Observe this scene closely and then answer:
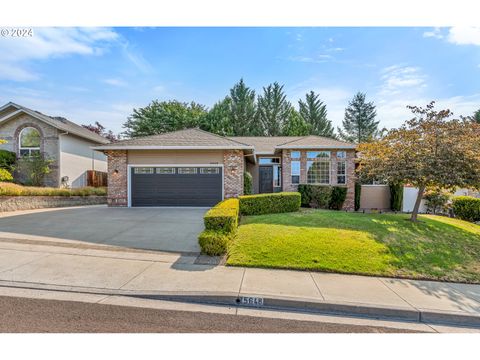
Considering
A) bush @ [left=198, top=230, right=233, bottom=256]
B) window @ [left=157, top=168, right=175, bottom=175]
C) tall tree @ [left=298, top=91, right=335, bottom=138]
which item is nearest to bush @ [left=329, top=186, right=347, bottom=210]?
window @ [left=157, top=168, right=175, bottom=175]

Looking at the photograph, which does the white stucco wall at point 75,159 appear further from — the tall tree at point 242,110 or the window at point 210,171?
the tall tree at point 242,110

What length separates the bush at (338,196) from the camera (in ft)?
43.1

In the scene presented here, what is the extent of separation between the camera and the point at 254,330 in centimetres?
311

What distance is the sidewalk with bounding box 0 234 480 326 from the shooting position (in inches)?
148

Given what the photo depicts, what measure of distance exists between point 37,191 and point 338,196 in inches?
620

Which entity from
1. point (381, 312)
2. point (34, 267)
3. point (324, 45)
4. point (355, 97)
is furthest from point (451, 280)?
point (355, 97)

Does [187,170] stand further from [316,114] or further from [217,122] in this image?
[316,114]

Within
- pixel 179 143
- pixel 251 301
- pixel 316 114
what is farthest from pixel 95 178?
pixel 316 114

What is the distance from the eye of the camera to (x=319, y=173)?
13586 mm

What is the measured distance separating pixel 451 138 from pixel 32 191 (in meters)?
18.1

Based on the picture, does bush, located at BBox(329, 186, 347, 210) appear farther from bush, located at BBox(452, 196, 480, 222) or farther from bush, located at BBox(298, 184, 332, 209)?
bush, located at BBox(452, 196, 480, 222)

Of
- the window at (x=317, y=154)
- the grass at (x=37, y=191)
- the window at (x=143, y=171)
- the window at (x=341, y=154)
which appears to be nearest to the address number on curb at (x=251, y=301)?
the window at (x=143, y=171)

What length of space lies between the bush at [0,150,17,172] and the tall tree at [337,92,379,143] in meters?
38.5

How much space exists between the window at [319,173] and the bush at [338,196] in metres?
0.71
